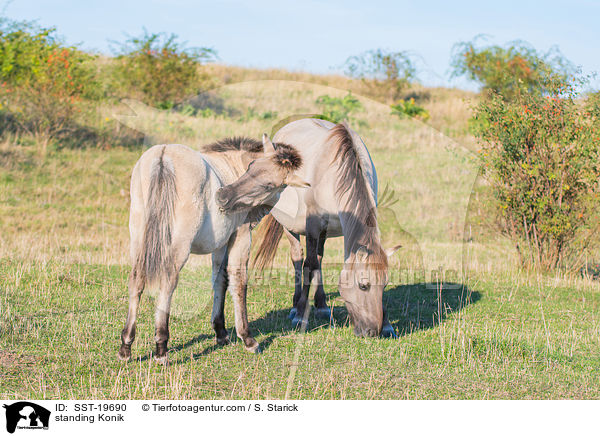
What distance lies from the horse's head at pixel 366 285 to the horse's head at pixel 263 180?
3.81 ft

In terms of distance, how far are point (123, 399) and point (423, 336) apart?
3.64 m

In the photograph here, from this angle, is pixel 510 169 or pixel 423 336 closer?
pixel 423 336

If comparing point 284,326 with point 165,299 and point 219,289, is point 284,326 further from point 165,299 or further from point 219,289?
point 165,299

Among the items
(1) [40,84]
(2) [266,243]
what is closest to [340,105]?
(1) [40,84]

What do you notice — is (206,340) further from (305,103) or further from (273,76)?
(273,76)

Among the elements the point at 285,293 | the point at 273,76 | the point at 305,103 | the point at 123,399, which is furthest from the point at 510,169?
the point at 273,76

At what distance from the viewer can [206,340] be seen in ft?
21.4

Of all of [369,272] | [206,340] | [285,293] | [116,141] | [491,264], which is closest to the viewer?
[369,272]

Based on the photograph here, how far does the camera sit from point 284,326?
7355mm

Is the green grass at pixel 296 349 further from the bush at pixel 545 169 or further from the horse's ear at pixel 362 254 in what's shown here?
the bush at pixel 545 169

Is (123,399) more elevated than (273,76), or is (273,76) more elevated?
(273,76)

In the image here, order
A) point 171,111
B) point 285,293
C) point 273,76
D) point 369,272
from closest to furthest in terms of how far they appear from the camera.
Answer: point 369,272 → point 285,293 → point 171,111 → point 273,76
